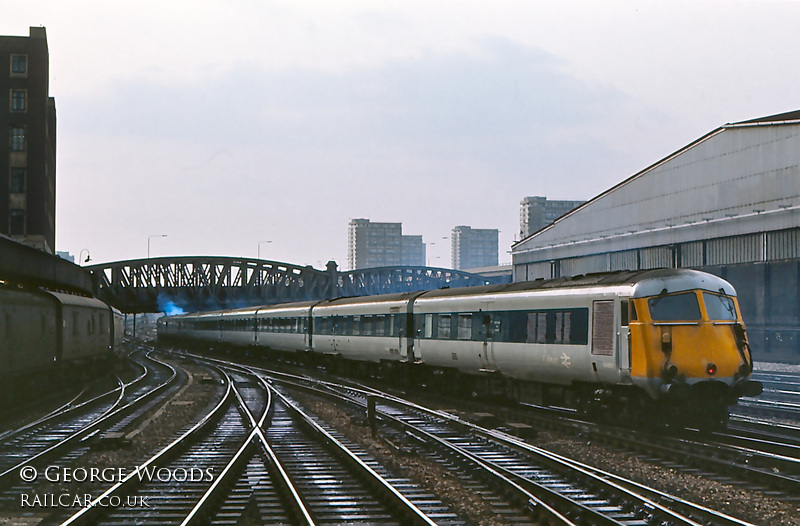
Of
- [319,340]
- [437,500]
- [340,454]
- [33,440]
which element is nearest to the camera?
[437,500]

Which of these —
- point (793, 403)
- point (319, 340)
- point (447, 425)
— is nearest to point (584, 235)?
point (319, 340)

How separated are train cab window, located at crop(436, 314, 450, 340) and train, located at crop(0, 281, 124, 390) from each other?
37.7 feet

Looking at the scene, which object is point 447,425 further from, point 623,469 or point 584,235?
point 584,235

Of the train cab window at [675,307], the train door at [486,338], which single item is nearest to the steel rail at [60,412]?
the train door at [486,338]

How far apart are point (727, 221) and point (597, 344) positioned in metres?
32.6

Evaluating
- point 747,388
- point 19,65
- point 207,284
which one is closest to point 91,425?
point 747,388

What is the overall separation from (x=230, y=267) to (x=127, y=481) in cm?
10195

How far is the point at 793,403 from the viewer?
25.8m

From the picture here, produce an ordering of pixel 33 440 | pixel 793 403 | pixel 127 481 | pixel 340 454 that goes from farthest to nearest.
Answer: pixel 793 403
pixel 33 440
pixel 340 454
pixel 127 481

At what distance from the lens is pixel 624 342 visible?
18250mm

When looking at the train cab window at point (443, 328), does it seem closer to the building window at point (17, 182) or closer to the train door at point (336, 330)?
the train door at point (336, 330)

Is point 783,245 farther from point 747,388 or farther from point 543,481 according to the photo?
point 543,481

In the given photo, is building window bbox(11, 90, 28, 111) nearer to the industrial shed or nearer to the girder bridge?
the girder bridge

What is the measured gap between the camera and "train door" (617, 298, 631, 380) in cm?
1806
